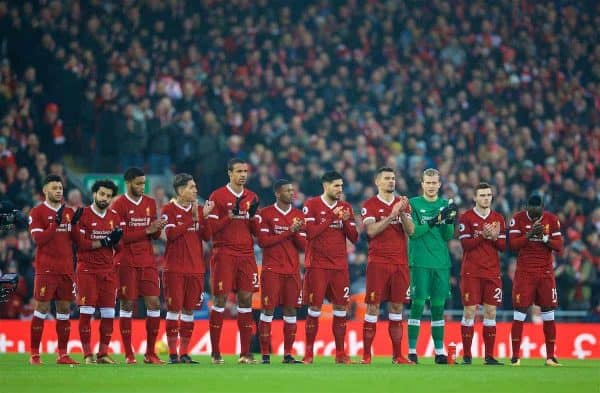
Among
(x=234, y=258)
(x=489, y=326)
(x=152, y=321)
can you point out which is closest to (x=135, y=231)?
(x=152, y=321)

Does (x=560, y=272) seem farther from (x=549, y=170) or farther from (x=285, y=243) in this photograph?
(x=285, y=243)

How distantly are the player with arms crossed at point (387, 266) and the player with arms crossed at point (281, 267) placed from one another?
A: 0.99 metres

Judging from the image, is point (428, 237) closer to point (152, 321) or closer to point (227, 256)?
point (227, 256)

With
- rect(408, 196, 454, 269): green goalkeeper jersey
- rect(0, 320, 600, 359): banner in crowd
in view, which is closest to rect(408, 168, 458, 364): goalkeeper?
rect(408, 196, 454, 269): green goalkeeper jersey

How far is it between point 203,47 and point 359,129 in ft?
13.7

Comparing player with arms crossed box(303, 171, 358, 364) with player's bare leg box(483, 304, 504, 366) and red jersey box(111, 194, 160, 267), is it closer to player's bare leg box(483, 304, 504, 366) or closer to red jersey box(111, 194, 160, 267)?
player's bare leg box(483, 304, 504, 366)

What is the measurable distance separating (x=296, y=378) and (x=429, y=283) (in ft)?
12.6

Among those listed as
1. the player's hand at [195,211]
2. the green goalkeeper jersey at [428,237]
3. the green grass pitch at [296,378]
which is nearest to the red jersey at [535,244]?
the green goalkeeper jersey at [428,237]

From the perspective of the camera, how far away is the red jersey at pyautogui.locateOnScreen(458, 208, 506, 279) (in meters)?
17.6

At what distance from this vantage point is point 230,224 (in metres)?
17.6

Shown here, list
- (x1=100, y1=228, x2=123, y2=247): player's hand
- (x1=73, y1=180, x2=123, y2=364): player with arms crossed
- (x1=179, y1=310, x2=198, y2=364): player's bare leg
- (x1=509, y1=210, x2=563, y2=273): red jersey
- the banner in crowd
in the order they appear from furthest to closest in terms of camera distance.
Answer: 1. the banner in crowd
2. (x1=509, y1=210, x2=563, y2=273): red jersey
3. (x1=179, y1=310, x2=198, y2=364): player's bare leg
4. (x1=73, y1=180, x2=123, y2=364): player with arms crossed
5. (x1=100, y1=228, x2=123, y2=247): player's hand

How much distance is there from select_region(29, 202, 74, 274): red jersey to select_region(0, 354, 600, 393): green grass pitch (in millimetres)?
1308

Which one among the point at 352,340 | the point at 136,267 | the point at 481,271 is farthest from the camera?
the point at 352,340

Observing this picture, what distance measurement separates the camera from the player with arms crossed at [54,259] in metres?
17.0
